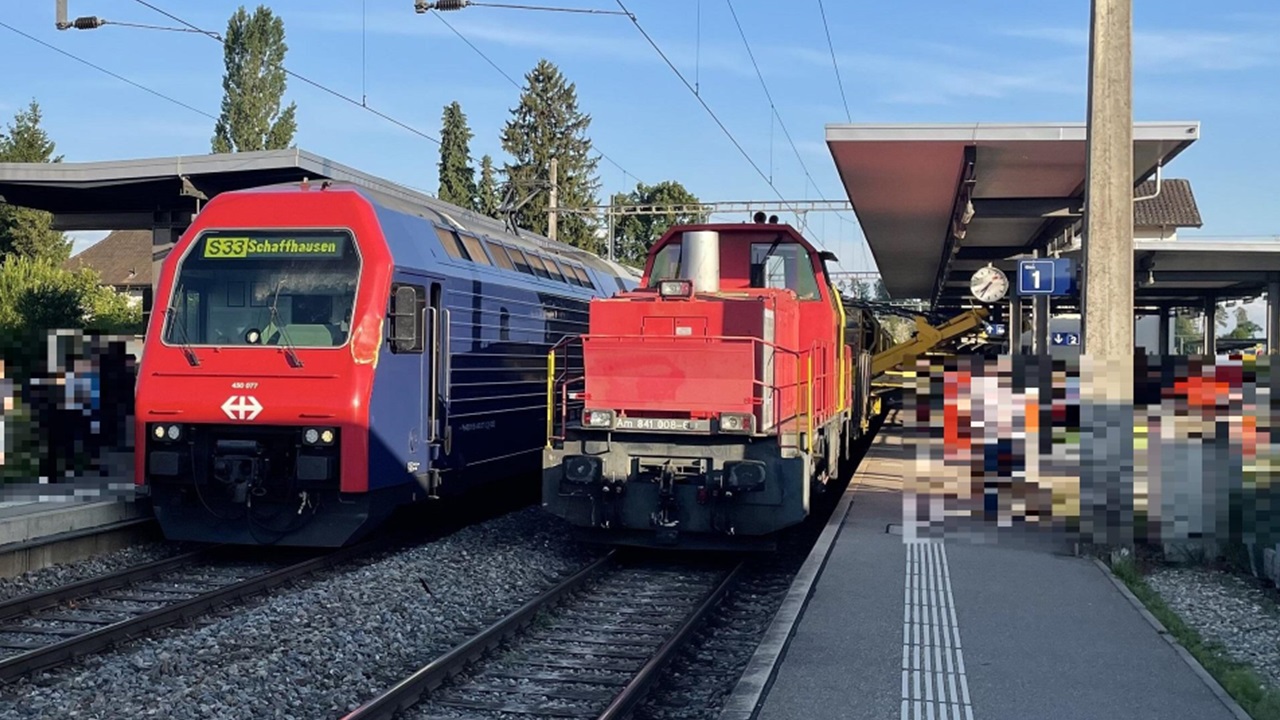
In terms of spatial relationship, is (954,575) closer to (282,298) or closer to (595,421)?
(595,421)

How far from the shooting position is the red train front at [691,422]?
10.2 metres

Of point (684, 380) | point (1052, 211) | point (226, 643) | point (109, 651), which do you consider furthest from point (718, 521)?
point (1052, 211)

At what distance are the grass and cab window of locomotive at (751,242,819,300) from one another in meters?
4.18

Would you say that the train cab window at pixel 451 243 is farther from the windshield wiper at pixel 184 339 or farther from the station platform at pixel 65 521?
the station platform at pixel 65 521

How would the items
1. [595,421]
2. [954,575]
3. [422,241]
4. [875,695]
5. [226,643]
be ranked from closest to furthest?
1. [875,695]
2. [226,643]
3. [954,575]
4. [595,421]
5. [422,241]

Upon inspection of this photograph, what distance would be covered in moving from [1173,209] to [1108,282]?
46.4m

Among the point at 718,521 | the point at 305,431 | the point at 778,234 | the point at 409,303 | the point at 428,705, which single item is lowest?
the point at 428,705

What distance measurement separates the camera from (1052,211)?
19047 mm

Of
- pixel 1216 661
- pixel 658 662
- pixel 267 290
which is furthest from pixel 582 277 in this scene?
pixel 1216 661

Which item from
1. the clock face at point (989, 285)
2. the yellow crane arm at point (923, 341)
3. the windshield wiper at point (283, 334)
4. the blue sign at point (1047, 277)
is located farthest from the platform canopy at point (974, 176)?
the windshield wiper at point (283, 334)

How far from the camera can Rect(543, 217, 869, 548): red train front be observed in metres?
10.2

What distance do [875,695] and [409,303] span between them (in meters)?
5.95

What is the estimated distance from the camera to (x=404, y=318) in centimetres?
1065

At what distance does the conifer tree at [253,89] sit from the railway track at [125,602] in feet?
148
